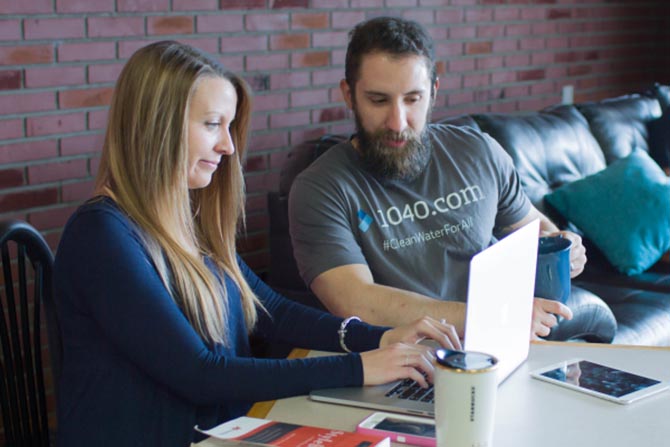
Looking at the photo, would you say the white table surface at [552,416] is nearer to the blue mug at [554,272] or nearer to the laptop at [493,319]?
the laptop at [493,319]

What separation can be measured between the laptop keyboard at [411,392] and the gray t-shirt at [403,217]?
60 cm

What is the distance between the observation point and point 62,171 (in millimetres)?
2574

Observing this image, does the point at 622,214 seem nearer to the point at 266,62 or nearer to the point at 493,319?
the point at 266,62

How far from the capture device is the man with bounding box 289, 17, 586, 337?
6.96 feet

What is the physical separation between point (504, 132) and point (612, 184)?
46 cm

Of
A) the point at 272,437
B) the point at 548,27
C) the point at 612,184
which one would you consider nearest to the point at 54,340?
the point at 272,437

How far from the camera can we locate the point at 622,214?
330 centimetres

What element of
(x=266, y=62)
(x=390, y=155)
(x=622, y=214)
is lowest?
(x=622, y=214)

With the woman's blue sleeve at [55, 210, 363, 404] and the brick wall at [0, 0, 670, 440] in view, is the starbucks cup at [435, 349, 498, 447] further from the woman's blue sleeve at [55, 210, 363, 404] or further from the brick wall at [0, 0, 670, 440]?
the brick wall at [0, 0, 670, 440]

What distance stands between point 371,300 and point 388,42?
25.1 inches

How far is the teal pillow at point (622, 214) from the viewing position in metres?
3.28

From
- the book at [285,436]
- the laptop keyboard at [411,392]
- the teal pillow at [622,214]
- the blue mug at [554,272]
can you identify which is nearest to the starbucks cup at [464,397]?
the book at [285,436]

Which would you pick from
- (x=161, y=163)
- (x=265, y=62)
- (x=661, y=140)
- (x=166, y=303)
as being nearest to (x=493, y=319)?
(x=166, y=303)

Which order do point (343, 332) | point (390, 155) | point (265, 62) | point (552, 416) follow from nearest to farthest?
point (552, 416) → point (343, 332) → point (390, 155) → point (265, 62)
